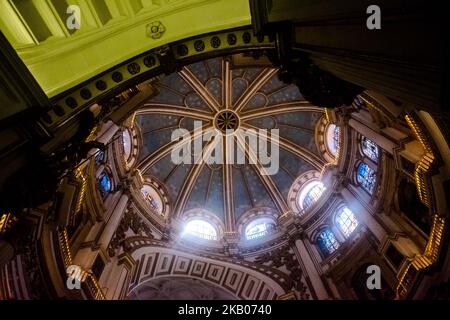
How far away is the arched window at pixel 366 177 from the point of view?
1405cm

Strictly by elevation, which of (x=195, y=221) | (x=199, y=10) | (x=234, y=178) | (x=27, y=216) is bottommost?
(x=27, y=216)

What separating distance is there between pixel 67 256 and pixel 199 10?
25.6 ft

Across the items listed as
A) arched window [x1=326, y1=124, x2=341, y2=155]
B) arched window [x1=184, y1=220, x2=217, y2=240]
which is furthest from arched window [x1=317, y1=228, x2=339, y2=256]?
arched window [x1=184, y1=220, x2=217, y2=240]

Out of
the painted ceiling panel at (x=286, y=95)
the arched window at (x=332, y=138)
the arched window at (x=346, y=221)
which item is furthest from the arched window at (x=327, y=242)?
the painted ceiling panel at (x=286, y=95)

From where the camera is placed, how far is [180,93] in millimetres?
23016

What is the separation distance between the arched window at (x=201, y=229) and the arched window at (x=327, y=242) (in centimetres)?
671

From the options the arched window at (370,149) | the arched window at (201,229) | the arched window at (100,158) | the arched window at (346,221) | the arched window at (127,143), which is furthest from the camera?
Result: the arched window at (201,229)

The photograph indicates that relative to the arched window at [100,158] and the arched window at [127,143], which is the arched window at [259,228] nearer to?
the arched window at [127,143]

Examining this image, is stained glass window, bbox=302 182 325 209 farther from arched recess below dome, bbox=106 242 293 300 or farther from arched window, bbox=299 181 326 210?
arched recess below dome, bbox=106 242 293 300

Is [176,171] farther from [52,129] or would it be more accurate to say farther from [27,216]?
[52,129]

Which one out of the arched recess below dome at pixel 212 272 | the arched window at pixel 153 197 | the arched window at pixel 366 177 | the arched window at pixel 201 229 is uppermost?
the arched window at pixel 153 197
